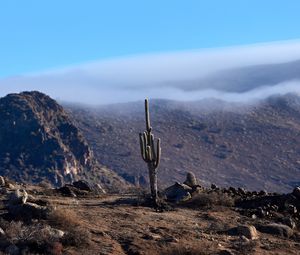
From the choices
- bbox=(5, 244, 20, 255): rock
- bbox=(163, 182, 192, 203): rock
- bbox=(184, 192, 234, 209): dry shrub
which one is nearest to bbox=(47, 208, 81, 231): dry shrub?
bbox=(5, 244, 20, 255): rock

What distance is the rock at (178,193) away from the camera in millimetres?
24109

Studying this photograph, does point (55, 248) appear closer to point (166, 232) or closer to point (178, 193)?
point (166, 232)

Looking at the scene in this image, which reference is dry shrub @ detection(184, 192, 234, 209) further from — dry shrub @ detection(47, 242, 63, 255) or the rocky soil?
dry shrub @ detection(47, 242, 63, 255)

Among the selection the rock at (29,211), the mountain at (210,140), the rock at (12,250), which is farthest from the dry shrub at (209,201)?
the mountain at (210,140)

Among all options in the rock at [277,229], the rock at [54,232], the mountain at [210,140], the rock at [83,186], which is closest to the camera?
the rock at [54,232]

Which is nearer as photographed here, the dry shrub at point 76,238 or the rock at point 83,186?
the dry shrub at point 76,238

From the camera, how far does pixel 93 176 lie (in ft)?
276

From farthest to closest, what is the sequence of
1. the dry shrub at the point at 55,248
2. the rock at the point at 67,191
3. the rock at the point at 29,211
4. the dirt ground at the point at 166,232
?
the rock at the point at 67,191 → the rock at the point at 29,211 → the dirt ground at the point at 166,232 → the dry shrub at the point at 55,248

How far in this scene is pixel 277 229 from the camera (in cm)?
1977

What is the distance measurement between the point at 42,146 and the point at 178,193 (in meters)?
61.2

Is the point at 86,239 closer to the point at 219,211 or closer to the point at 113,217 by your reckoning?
the point at 113,217

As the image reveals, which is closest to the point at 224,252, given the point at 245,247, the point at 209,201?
the point at 245,247

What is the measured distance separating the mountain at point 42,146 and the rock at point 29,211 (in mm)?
57988

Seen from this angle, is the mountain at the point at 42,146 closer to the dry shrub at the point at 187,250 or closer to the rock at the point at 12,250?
the dry shrub at the point at 187,250
